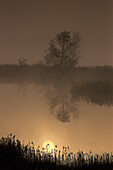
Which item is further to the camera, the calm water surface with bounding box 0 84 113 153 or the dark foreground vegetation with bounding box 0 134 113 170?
the calm water surface with bounding box 0 84 113 153

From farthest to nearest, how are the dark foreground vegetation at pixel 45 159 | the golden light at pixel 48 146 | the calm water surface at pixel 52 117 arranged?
1. the calm water surface at pixel 52 117
2. the golden light at pixel 48 146
3. the dark foreground vegetation at pixel 45 159

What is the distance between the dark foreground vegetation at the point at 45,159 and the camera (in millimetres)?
2309

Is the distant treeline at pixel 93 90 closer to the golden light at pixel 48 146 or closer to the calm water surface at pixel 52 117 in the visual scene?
the calm water surface at pixel 52 117

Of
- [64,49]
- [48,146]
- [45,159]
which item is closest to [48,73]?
[64,49]

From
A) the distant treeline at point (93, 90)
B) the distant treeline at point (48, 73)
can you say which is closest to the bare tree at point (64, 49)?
the distant treeline at point (48, 73)

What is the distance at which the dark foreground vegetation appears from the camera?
231 cm

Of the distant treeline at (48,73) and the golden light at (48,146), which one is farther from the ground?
the distant treeline at (48,73)

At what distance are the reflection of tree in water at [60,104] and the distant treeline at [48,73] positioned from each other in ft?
0.44

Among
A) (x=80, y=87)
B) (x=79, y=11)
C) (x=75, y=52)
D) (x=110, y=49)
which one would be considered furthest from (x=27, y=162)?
(x=79, y=11)

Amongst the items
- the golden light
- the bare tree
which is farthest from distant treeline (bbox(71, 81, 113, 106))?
the golden light

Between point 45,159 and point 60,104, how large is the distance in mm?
600

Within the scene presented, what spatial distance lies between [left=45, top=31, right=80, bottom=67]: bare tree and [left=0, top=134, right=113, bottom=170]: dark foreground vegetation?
0.85 metres

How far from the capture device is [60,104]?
2.80m

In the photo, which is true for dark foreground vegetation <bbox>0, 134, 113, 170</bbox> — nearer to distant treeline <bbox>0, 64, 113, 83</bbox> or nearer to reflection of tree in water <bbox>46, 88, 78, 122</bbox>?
reflection of tree in water <bbox>46, 88, 78, 122</bbox>
